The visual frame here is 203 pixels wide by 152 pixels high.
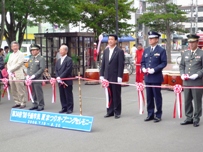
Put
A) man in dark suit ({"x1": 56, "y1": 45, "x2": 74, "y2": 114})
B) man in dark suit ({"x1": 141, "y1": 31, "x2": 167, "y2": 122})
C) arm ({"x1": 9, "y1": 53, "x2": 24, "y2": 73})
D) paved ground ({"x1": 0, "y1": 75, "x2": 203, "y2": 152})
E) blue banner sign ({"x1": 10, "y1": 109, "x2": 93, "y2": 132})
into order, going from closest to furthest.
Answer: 1. paved ground ({"x1": 0, "y1": 75, "x2": 203, "y2": 152})
2. blue banner sign ({"x1": 10, "y1": 109, "x2": 93, "y2": 132})
3. man in dark suit ({"x1": 141, "y1": 31, "x2": 167, "y2": 122})
4. man in dark suit ({"x1": 56, "y1": 45, "x2": 74, "y2": 114})
5. arm ({"x1": 9, "y1": 53, "x2": 24, "y2": 73})

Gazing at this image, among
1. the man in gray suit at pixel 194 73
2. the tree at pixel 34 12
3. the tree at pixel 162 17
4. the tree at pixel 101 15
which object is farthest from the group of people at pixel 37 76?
the tree at pixel 162 17

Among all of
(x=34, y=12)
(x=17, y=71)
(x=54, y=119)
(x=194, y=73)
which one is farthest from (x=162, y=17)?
(x=54, y=119)

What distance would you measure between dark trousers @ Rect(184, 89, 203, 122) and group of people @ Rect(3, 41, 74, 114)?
10.2 feet

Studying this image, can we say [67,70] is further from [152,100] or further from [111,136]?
[111,136]

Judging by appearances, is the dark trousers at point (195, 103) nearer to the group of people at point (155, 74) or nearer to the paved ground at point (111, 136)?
the group of people at point (155, 74)

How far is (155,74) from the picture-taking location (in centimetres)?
866

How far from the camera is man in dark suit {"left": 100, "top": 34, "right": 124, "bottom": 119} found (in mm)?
9234

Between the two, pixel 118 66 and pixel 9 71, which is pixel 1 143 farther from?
pixel 9 71

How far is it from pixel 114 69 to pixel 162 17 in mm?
20843

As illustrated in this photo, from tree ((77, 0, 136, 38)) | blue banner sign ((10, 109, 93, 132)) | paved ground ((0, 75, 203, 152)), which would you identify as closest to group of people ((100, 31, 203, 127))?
paved ground ((0, 75, 203, 152))

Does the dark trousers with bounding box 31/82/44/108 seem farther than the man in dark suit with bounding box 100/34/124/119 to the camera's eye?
Yes

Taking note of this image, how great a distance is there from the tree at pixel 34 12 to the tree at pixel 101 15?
571cm

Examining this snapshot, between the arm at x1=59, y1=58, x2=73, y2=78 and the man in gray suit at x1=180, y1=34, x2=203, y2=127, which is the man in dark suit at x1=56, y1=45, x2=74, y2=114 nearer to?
the arm at x1=59, y1=58, x2=73, y2=78

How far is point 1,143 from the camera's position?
23.8 feet
